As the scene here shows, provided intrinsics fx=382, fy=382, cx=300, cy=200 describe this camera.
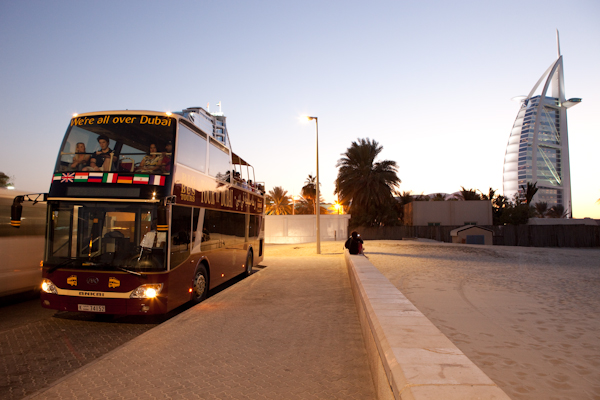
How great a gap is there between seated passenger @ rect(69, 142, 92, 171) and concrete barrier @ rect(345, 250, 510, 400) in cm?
562

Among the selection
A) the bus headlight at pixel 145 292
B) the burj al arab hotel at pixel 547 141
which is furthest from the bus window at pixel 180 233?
the burj al arab hotel at pixel 547 141

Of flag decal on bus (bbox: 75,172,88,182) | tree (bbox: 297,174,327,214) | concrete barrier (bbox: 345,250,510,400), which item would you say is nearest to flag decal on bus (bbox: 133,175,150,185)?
flag decal on bus (bbox: 75,172,88,182)

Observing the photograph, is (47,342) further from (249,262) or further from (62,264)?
(249,262)

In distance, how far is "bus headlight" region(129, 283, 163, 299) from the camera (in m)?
6.48

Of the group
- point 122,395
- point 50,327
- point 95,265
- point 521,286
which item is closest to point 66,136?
point 95,265

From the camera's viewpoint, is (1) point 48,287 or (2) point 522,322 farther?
(2) point 522,322

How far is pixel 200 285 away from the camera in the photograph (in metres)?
8.62

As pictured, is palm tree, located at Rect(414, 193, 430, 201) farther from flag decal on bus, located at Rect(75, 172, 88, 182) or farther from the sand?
flag decal on bus, located at Rect(75, 172, 88, 182)

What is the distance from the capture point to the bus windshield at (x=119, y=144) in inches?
272

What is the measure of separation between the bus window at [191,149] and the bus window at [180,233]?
98cm

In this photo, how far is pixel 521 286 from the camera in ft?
39.4

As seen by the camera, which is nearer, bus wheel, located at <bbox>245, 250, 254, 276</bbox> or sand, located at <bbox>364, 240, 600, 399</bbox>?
sand, located at <bbox>364, 240, 600, 399</bbox>

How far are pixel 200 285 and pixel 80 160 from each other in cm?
359

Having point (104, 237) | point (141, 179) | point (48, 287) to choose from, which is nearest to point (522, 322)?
point (141, 179)
